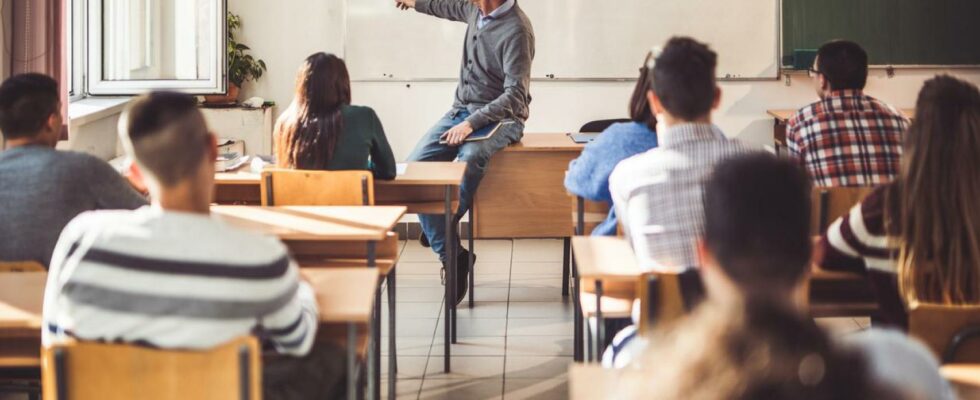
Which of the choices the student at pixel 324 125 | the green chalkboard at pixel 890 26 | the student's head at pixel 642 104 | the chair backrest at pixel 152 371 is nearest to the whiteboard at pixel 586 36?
the green chalkboard at pixel 890 26

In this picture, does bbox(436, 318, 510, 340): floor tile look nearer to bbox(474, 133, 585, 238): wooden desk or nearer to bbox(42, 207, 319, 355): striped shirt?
bbox(474, 133, 585, 238): wooden desk

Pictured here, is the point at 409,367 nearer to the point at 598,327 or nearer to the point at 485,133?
the point at 485,133

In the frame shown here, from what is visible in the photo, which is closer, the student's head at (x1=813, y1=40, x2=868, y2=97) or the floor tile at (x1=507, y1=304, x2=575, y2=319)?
the student's head at (x1=813, y1=40, x2=868, y2=97)

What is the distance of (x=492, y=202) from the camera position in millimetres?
5609

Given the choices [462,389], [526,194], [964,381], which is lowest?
[462,389]

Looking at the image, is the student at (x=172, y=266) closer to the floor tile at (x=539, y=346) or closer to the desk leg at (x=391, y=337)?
the desk leg at (x=391, y=337)

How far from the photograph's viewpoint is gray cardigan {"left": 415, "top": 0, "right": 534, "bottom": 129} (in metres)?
5.48

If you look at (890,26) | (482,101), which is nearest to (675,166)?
(482,101)

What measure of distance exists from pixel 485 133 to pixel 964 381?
3181mm

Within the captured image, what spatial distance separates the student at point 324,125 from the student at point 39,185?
1077 mm

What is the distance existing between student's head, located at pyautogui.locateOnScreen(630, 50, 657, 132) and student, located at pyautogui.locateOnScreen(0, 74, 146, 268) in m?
1.48

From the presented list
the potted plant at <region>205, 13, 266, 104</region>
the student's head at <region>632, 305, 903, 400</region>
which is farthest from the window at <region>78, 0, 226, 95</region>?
the student's head at <region>632, 305, 903, 400</region>

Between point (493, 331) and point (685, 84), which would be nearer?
point (685, 84)

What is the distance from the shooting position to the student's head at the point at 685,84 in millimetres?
3043
